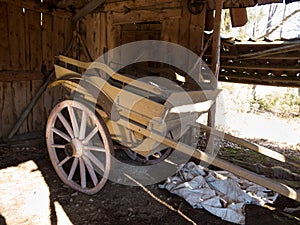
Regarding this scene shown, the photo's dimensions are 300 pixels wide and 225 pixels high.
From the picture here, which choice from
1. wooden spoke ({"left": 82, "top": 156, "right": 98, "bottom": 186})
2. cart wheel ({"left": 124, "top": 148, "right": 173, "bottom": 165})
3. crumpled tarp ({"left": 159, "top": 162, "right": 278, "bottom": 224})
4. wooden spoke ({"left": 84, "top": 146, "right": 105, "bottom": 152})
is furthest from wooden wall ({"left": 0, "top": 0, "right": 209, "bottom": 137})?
wooden spoke ({"left": 82, "top": 156, "right": 98, "bottom": 186})

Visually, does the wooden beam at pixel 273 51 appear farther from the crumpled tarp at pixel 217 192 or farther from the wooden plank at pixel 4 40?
the wooden plank at pixel 4 40

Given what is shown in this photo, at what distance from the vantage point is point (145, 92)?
2383 millimetres

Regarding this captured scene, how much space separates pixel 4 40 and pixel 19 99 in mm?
996

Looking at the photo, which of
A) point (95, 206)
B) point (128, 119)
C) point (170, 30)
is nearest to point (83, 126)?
point (128, 119)

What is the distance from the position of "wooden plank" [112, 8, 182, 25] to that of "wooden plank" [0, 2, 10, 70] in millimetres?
1695

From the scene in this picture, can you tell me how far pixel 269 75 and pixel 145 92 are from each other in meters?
3.09

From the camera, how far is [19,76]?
4336 millimetres

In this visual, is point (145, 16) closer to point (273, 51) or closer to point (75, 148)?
point (273, 51)

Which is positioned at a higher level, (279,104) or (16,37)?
(16,37)

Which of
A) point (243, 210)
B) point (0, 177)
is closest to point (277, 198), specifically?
point (243, 210)

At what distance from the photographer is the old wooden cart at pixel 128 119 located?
2.01 metres

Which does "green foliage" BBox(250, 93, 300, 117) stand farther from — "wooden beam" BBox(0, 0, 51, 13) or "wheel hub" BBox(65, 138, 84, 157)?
"wheel hub" BBox(65, 138, 84, 157)

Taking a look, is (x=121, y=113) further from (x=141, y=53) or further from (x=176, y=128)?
(x=141, y=53)

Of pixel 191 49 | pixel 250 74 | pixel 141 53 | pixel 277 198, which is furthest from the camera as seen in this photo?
pixel 250 74
